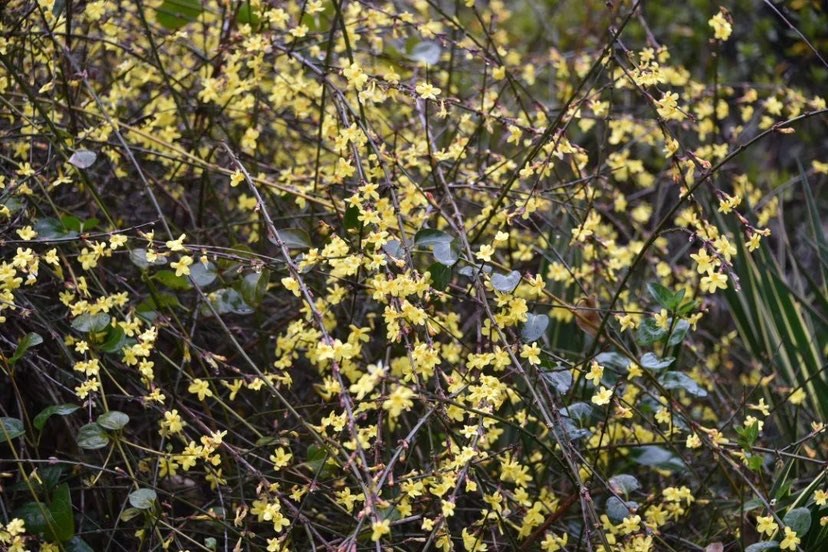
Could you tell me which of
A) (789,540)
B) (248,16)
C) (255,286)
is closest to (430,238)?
(255,286)

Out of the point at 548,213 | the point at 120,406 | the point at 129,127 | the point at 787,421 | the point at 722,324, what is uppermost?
the point at 129,127

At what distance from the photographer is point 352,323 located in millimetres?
1851

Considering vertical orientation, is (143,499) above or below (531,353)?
below

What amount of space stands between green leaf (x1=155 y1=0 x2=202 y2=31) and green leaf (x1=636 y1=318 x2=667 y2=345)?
4.38 feet

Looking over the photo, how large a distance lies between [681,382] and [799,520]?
332 mm

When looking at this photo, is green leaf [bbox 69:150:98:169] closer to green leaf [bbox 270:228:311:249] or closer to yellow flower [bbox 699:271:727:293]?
green leaf [bbox 270:228:311:249]

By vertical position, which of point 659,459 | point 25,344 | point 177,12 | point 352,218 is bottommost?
point 659,459

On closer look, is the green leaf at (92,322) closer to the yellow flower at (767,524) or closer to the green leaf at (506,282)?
the green leaf at (506,282)

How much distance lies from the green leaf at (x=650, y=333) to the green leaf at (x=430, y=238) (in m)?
0.41

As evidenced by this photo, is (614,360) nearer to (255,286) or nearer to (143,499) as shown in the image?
(255,286)

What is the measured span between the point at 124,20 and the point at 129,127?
0.84 m

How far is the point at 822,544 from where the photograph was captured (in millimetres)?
1816

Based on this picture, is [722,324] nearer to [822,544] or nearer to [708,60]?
[708,60]

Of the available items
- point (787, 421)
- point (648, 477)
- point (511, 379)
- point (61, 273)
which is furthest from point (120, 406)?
point (787, 421)
